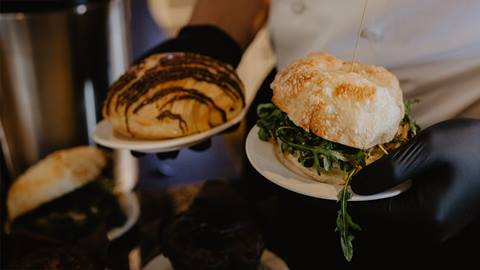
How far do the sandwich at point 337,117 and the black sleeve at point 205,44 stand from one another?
0.56 meters

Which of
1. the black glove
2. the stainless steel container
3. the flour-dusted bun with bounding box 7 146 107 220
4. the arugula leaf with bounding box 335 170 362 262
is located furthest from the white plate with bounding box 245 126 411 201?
the stainless steel container

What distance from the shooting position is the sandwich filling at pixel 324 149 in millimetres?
950

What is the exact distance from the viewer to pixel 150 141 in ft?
4.10

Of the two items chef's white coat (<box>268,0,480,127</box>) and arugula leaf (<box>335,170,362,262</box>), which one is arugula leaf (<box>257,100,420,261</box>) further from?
chef's white coat (<box>268,0,480,127</box>)

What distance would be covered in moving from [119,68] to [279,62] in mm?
1308

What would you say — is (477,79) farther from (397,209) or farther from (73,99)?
(73,99)

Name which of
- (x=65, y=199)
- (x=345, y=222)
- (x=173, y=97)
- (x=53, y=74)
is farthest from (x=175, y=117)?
(x=53, y=74)

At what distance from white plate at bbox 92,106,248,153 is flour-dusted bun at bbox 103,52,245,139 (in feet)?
0.06

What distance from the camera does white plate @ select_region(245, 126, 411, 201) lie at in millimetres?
895

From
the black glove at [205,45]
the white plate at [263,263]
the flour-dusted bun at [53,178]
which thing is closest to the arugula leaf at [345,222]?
the white plate at [263,263]

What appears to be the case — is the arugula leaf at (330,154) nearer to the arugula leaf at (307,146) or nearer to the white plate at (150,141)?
the arugula leaf at (307,146)

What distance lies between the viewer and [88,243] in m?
1.19

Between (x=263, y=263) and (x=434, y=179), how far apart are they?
0.51 metres

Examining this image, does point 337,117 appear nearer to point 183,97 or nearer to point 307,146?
point 307,146
